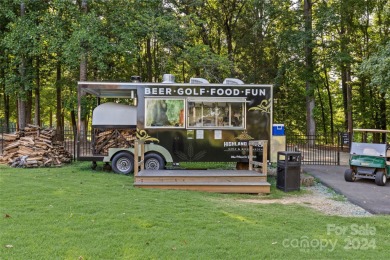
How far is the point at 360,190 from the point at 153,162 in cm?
593

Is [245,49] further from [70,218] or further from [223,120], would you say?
[70,218]

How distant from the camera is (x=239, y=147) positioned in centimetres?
1060

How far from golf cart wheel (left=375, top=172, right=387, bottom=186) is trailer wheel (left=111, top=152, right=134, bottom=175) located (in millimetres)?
7317

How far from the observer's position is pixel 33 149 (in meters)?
12.7

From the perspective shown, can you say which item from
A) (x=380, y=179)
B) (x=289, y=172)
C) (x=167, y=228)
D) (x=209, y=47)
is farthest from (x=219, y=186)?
(x=209, y=47)

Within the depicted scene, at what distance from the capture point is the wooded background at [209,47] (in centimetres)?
1694

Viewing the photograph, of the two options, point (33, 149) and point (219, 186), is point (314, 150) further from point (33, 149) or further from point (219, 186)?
point (33, 149)

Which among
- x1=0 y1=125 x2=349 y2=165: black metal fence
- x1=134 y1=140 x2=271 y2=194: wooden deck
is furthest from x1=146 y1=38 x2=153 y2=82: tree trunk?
x1=134 y1=140 x2=271 y2=194: wooden deck

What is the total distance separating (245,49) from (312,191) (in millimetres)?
18828

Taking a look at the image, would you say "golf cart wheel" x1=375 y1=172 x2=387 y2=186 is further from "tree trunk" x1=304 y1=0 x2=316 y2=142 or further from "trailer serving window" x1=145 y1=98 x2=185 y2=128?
"tree trunk" x1=304 y1=0 x2=316 y2=142

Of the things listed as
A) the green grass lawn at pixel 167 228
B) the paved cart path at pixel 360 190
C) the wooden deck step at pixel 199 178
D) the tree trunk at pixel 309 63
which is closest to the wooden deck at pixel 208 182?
the wooden deck step at pixel 199 178

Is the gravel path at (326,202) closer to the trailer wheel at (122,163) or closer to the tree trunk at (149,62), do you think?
the trailer wheel at (122,163)

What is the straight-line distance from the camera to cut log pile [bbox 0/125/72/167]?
12109mm

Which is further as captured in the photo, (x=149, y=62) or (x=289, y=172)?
(x=149, y=62)
